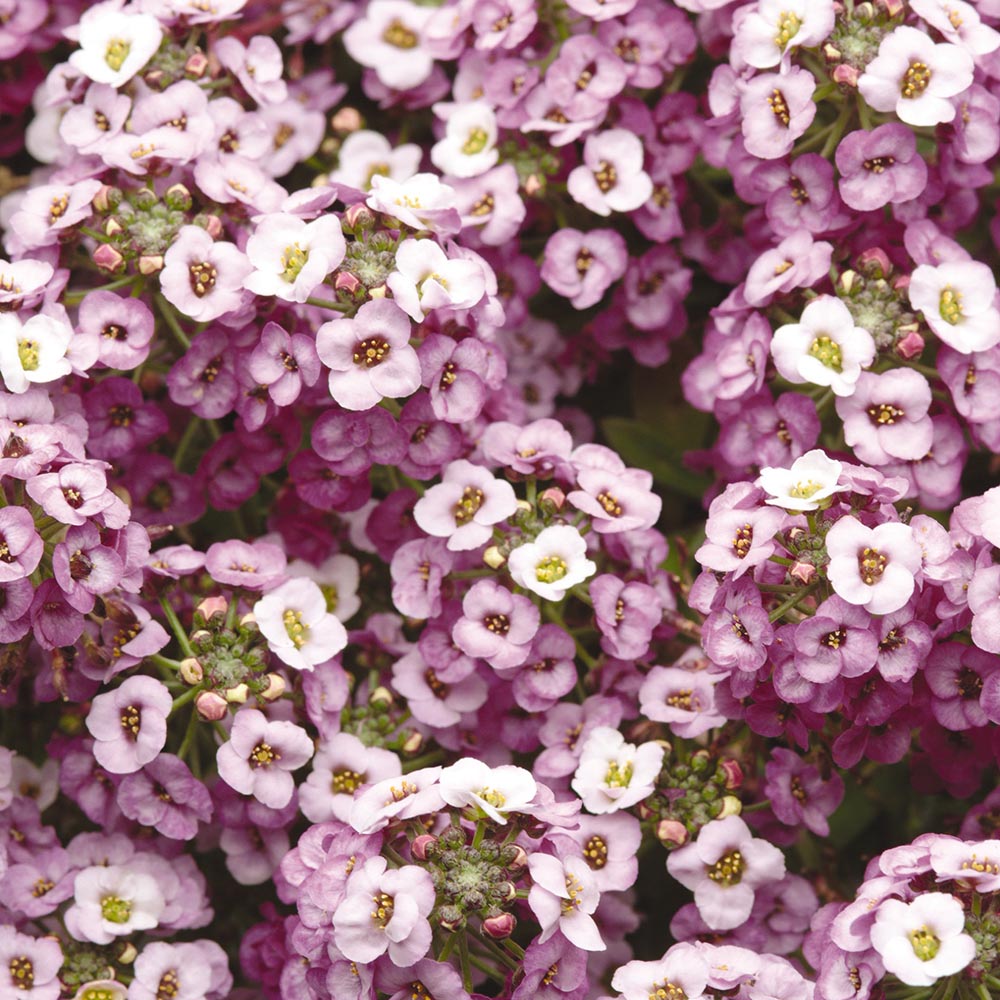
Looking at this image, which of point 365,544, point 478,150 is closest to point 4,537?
point 365,544

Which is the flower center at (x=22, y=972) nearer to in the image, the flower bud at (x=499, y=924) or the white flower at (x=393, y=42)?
the flower bud at (x=499, y=924)

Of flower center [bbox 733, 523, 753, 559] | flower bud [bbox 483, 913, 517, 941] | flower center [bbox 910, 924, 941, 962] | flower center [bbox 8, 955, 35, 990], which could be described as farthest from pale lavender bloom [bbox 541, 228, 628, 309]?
flower center [bbox 8, 955, 35, 990]

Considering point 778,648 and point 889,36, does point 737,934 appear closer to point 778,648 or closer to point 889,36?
point 778,648

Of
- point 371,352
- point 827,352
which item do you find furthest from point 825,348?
point 371,352

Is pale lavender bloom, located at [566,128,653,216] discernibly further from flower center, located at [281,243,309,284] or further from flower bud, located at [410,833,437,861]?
flower bud, located at [410,833,437,861]

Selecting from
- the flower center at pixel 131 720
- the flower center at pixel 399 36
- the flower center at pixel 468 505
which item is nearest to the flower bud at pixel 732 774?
the flower center at pixel 468 505

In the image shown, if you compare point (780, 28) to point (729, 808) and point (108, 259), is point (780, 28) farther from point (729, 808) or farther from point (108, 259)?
point (729, 808)
